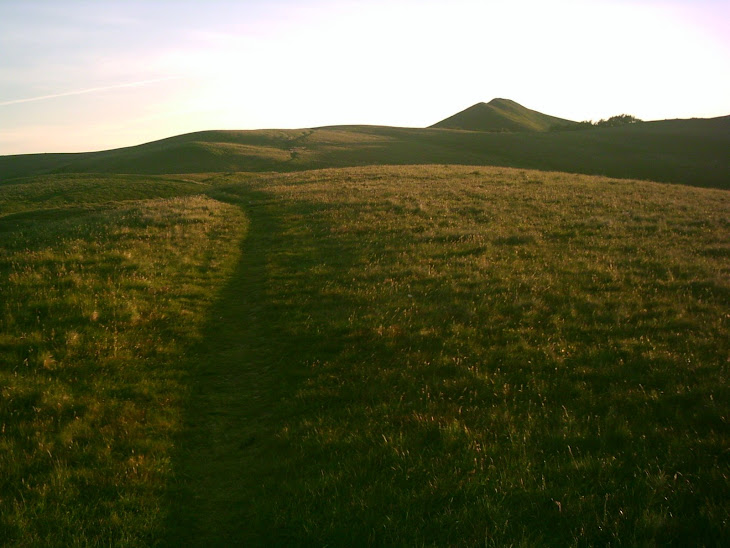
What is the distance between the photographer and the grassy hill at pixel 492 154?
7869 cm

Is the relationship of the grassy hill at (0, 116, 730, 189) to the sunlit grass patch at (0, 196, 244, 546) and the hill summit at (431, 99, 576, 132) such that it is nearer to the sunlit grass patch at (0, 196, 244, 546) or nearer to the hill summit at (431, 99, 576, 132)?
the hill summit at (431, 99, 576, 132)

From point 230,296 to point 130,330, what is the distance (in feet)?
12.3

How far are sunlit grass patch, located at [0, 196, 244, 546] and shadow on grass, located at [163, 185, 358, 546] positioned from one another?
31 centimetres

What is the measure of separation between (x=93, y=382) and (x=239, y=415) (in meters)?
2.84

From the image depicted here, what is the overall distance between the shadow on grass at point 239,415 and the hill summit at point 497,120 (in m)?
160

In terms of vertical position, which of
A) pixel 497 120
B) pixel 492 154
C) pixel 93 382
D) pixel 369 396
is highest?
pixel 497 120

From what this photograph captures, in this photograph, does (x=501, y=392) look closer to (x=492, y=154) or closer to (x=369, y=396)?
(x=369, y=396)

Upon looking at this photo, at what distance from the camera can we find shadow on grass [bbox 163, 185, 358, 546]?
5750 mm

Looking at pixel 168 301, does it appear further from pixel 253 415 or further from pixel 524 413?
pixel 524 413

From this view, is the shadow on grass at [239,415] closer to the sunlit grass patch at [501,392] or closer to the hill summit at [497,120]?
the sunlit grass patch at [501,392]

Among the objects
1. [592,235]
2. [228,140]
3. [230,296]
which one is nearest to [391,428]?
[230,296]

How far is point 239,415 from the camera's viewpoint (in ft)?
26.6

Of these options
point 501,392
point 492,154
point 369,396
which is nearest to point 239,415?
point 369,396

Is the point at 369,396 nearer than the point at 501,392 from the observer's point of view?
No
